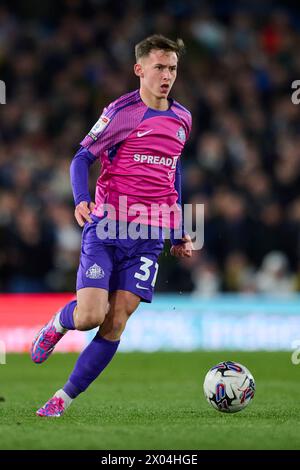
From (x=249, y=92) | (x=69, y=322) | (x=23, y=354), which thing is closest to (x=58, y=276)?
(x=23, y=354)

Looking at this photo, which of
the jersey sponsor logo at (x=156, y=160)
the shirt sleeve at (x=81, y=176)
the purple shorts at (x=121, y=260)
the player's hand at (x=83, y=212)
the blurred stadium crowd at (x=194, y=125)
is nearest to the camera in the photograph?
the player's hand at (x=83, y=212)

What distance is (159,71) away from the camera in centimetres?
679

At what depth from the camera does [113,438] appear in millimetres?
5656

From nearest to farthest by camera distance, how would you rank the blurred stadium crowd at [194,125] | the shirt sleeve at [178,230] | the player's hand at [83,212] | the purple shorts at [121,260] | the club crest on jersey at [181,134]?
1. the player's hand at [83,212]
2. the purple shorts at [121,260]
3. the club crest on jersey at [181,134]
4. the shirt sleeve at [178,230]
5. the blurred stadium crowd at [194,125]

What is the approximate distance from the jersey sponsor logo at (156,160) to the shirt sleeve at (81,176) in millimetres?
305

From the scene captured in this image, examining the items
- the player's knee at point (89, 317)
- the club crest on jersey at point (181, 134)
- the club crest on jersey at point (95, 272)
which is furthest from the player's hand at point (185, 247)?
the player's knee at point (89, 317)

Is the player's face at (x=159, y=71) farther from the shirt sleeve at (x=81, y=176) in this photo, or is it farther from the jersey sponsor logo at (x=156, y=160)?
the shirt sleeve at (x=81, y=176)

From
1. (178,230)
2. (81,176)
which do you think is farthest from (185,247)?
(81,176)

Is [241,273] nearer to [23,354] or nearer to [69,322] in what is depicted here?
[23,354]

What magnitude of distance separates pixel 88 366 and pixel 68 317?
0.35 m

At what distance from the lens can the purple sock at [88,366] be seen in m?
6.66

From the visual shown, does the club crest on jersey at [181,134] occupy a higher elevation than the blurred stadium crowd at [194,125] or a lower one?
lower

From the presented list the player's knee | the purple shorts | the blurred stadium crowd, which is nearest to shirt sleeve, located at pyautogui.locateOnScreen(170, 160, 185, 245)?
the purple shorts

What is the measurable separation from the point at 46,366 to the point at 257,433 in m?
5.43
